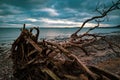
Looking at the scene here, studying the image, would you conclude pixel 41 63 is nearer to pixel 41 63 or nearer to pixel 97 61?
pixel 41 63

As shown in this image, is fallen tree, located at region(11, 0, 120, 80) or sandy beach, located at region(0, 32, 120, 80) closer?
fallen tree, located at region(11, 0, 120, 80)

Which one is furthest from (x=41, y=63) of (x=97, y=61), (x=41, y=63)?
(x=97, y=61)

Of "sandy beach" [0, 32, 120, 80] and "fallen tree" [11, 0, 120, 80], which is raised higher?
"fallen tree" [11, 0, 120, 80]

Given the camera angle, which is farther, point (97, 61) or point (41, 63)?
point (97, 61)

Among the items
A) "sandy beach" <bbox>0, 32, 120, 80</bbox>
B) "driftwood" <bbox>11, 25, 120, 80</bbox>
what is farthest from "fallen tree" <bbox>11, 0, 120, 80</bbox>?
"sandy beach" <bbox>0, 32, 120, 80</bbox>

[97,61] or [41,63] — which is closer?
[41,63]

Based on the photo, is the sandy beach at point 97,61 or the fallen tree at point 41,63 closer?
the fallen tree at point 41,63

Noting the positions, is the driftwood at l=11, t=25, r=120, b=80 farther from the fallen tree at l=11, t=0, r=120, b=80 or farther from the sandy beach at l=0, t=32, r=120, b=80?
the sandy beach at l=0, t=32, r=120, b=80

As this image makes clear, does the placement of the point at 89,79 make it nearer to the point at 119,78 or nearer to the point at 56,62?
the point at 119,78

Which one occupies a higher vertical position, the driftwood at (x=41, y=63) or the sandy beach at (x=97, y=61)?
the driftwood at (x=41, y=63)

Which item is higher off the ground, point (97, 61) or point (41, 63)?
point (41, 63)

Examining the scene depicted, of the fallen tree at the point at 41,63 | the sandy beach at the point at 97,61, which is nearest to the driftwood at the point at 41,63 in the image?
the fallen tree at the point at 41,63

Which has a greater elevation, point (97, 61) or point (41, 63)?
point (41, 63)

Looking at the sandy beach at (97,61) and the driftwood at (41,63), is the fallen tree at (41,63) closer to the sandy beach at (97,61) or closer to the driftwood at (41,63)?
the driftwood at (41,63)
